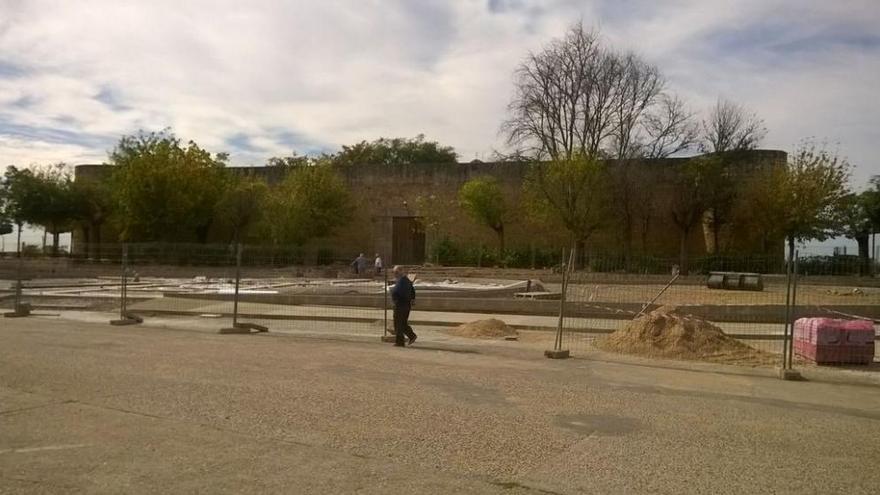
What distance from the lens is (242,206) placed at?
4366cm

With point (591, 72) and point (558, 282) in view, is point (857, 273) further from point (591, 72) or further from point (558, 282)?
point (591, 72)

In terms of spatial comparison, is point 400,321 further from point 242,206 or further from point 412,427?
point 242,206

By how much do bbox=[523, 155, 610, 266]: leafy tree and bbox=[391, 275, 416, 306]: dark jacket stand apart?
25.3 meters

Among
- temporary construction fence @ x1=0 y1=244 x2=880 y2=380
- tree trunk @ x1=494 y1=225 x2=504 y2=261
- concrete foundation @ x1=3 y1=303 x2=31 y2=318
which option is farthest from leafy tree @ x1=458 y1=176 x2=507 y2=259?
concrete foundation @ x1=3 y1=303 x2=31 y2=318

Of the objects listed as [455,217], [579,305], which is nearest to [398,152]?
[455,217]

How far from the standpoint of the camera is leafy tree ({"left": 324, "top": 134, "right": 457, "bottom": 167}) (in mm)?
65812

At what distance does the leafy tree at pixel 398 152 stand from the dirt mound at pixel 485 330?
49.4 meters

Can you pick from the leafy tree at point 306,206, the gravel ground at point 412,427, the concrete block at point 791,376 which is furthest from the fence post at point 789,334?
the leafy tree at point 306,206

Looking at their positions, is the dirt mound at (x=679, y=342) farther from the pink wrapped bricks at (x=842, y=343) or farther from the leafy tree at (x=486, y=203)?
the leafy tree at (x=486, y=203)

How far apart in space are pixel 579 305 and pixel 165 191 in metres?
29.4

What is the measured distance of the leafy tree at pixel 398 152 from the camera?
216 ft

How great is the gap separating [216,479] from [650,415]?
4.39m

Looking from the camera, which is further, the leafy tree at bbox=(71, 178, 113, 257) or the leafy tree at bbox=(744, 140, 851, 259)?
the leafy tree at bbox=(71, 178, 113, 257)

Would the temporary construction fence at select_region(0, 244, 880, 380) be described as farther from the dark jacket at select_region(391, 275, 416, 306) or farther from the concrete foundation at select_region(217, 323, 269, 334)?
the dark jacket at select_region(391, 275, 416, 306)
